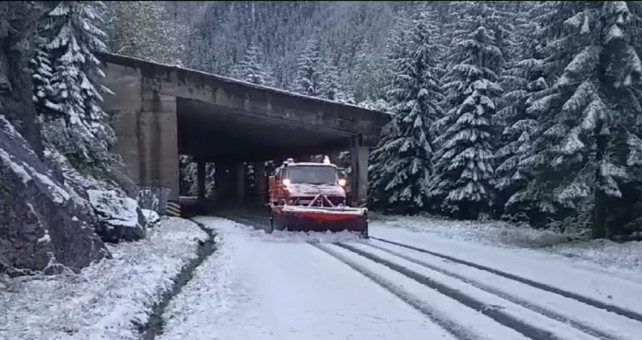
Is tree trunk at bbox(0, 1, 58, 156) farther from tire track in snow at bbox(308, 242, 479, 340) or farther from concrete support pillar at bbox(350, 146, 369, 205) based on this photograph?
concrete support pillar at bbox(350, 146, 369, 205)

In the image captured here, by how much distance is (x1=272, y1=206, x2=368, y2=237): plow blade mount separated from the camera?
17.8 meters

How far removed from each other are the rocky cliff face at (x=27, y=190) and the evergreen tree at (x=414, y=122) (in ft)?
70.3

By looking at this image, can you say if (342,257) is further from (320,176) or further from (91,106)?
(91,106)

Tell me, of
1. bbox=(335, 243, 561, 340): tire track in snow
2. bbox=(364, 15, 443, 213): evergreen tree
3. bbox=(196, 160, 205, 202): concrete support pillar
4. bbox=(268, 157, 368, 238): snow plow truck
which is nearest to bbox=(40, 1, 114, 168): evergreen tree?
bbox=(268, 157, 368, 238): snow plow truck

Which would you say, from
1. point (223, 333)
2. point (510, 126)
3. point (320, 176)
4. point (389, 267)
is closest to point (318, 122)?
point (510, 126)

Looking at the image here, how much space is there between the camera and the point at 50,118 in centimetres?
2136

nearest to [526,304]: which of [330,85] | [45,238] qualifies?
[45,238]

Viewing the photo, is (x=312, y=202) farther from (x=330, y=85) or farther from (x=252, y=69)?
(x=252, y=69)

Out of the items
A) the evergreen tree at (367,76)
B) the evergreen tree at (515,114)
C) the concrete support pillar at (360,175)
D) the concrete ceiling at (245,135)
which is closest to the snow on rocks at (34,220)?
the evergreen tree at (515,114)

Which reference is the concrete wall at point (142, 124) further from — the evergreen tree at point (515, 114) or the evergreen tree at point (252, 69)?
the evergreen tree at point (252, 69)

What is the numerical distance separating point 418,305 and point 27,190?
251 inches

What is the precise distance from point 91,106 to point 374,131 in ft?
47.7

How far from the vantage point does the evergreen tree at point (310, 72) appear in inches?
2096

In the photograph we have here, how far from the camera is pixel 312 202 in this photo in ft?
61.3
